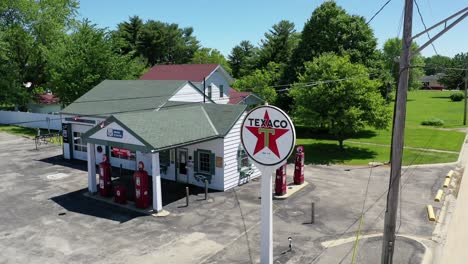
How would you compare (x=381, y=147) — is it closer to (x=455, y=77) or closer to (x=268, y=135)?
(x=268, y=135)

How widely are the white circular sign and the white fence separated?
33780 mm

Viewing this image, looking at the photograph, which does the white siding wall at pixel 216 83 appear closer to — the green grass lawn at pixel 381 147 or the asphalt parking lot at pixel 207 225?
the green grass lawn at pixel 381 147

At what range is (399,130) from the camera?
9.48 metres

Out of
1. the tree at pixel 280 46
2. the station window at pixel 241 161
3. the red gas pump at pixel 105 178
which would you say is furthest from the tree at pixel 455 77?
the red gas pump at pixel 105 178

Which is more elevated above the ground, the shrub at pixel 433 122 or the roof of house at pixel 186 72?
the roof of house at pixel 186 72

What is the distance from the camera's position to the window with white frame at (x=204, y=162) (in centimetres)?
2086

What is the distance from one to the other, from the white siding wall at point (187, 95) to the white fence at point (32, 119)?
17.3 meters

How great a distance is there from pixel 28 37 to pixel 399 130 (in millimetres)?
49287

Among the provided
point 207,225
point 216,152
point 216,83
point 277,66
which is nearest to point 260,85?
point 216,83

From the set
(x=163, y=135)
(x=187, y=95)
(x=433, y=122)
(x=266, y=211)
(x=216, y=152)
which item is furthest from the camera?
(x=433, y=122)

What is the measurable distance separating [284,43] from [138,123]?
4645 centimetres

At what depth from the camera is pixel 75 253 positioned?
44.0ft

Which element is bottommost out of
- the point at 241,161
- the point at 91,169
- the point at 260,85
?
the point at 91,169

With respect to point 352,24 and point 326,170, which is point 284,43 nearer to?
point 352,24
